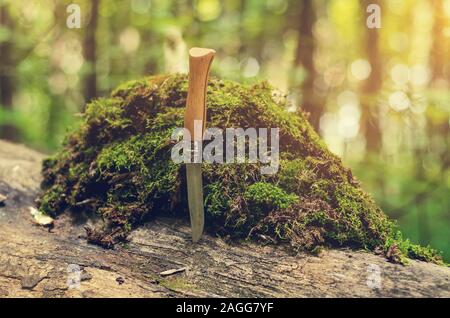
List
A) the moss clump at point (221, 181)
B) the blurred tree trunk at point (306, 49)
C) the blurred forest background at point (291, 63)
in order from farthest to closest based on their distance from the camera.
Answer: the blurred tree trunk at point (306, 49), the blurred forest background at point (291, 63), the moss clump at point (221, 181)

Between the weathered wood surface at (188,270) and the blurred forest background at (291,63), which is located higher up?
the blurred forest background at (291,63)

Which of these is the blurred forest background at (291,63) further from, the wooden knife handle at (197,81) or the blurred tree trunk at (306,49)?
the wooden knife handle at (197,81)

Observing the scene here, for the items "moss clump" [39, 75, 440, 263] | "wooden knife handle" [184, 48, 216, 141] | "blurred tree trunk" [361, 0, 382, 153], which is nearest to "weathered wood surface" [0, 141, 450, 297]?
"moss clump" [39, 75, 440, 263]

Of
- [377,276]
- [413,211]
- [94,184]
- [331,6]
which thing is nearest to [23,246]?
[94,184]

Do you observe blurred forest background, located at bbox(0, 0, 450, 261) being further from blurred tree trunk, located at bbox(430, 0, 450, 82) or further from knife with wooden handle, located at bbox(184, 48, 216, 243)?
knife with wooden handle, located at bbox(184, 48, 216, 243)

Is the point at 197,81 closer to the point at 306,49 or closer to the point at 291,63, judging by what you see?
the point at 306,49

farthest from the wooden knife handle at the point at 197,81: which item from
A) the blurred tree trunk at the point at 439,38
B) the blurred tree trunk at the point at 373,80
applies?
the blurred tree trunk at the point at 439,38
